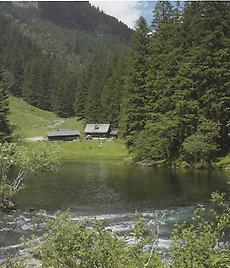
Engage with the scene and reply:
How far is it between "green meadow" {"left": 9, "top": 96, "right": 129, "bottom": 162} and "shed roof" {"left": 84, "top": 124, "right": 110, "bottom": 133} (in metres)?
5.87

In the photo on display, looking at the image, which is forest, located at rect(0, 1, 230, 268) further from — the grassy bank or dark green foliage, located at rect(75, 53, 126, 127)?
the grassy bank

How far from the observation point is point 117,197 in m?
42.3

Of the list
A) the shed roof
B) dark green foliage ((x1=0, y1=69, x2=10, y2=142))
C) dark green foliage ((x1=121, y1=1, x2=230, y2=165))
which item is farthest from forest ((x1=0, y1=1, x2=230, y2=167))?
the shed roof

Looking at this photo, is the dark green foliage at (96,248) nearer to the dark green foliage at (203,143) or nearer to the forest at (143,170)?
the forest at (143,170)

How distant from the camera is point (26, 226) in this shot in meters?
30.7

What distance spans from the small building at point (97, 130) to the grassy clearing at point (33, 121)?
7.26m

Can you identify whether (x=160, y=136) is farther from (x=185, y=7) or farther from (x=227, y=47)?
(x=185, y=7)

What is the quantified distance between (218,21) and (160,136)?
61.9ft

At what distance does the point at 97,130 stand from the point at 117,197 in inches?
2829

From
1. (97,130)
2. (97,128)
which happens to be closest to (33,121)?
(97,128)

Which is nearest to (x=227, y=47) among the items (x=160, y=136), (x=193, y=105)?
(x=193, y=105)

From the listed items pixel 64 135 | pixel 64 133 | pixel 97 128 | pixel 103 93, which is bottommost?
pixel 64 135

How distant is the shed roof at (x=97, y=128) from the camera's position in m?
113

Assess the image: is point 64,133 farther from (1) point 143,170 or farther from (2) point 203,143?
(2) point 203,143
